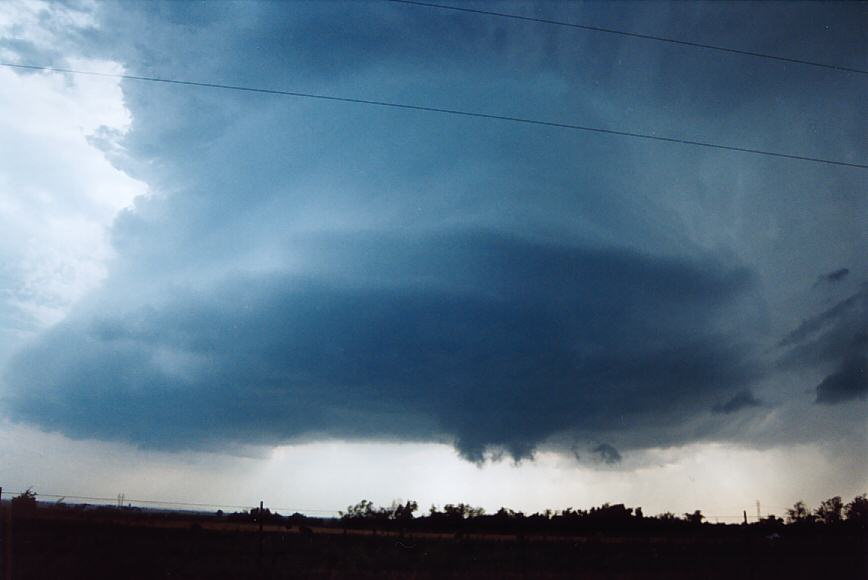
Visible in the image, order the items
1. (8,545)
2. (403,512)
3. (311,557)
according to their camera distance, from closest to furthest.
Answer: (8,545) → (311,557) → (403,512)

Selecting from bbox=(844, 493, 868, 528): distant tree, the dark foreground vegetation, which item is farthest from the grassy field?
bbox=(844, 493, 868, 528): distant tree

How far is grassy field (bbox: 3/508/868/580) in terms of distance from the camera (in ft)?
68.0

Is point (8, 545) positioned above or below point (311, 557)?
above

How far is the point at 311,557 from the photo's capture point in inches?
1104

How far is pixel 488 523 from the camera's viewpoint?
259 ft

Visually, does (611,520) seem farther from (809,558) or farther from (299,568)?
(299,568)

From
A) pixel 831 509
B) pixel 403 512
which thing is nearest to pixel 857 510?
pixel 831 509

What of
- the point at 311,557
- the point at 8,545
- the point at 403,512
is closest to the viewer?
the point at 8,545

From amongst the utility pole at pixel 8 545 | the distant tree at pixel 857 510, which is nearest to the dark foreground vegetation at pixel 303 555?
the utility pole at pixel 8 545

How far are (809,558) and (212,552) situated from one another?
29.4 m

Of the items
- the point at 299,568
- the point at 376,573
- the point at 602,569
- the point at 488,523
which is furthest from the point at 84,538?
the point at 488,523

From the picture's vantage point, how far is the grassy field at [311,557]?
2072cm

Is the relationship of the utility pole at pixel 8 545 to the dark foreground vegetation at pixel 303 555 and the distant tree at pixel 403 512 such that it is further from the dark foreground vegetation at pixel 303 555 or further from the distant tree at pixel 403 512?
the distant tree at pixel 403 512

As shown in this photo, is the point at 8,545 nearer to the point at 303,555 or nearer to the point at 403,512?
the point at 303,555
